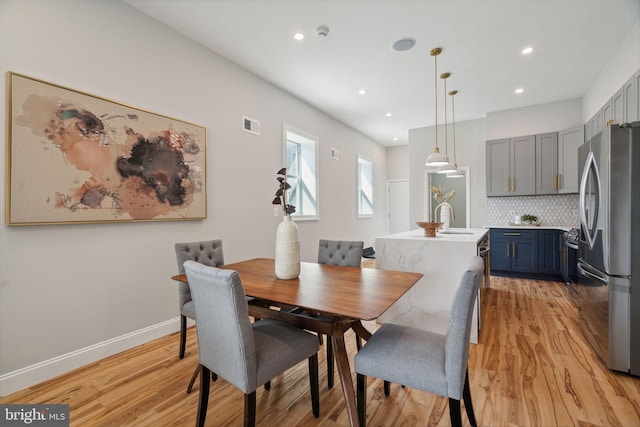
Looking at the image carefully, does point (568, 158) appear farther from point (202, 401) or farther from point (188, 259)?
point (202, 401)

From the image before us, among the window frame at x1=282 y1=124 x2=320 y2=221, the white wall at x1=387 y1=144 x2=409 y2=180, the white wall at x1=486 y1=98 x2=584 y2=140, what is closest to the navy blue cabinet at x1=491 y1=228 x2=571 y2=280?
the white wall at x1=486 y1=98 x2=584 y2=140

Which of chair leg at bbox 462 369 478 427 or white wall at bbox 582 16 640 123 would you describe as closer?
chair leg at bbox 462 369 478 427

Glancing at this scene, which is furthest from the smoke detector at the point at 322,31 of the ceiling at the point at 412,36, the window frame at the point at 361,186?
the window frame at the point at 361,186

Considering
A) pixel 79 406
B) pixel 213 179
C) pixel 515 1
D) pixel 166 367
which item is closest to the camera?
pixel 79 406

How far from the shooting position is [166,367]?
2.23m

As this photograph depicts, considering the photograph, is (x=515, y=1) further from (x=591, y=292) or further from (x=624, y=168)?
(x=591, y=292)

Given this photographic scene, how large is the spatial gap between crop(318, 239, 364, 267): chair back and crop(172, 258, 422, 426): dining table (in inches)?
15.7

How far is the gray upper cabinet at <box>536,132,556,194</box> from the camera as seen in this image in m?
4.85

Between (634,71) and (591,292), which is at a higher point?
(634,71)

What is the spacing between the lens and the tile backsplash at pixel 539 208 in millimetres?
4969

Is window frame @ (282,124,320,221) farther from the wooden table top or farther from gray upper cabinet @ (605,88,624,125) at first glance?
gray upper cabinet @ (605,88,624,125)

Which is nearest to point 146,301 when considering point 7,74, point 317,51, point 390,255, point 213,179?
point 213,179

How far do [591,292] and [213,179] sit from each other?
3.63 metres

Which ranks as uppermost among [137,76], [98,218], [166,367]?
[137,76]
